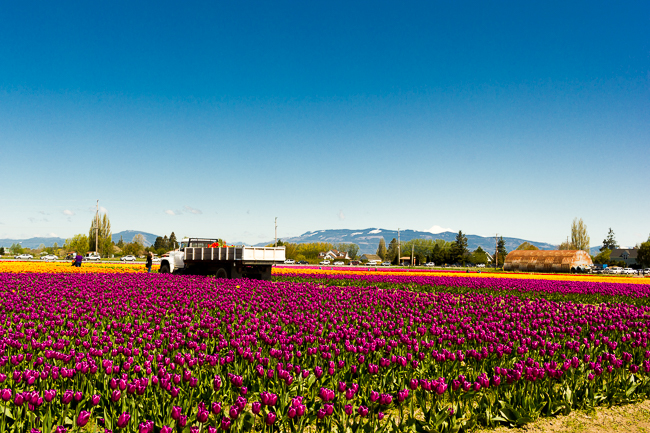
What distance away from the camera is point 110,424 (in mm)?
4379

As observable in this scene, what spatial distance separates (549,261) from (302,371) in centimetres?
Answer: 6131

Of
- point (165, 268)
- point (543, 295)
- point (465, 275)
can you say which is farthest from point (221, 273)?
point (465, 275)

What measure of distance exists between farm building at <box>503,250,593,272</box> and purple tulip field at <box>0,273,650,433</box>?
50734 mm

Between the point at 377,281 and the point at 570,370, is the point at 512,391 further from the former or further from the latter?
the point at 377,281

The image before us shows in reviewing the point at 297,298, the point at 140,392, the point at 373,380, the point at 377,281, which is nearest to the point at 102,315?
the point at 297,298

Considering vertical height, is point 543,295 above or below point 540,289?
below

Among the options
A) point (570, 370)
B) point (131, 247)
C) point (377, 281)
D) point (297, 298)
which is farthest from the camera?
point (131, 247)

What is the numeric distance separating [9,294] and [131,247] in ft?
497

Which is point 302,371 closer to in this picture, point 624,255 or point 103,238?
point 103,238

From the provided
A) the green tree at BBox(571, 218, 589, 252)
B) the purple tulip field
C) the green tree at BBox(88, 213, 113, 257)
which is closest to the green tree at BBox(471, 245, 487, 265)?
the green tree at BBox(571, 218, 589, 252)

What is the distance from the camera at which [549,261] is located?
59.0m

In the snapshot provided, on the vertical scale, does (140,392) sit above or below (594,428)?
above

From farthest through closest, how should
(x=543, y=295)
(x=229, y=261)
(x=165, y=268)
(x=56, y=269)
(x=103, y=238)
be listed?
1. (x=103, y=238)
2. (x=56, y=269)
3. (x=165, y=268)
4. (x=229, y=261)
5. (x=543, y=295)

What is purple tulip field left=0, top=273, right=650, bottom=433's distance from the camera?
15.4ft
